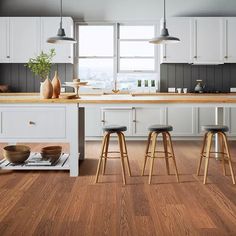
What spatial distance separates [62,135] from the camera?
4.06 meters

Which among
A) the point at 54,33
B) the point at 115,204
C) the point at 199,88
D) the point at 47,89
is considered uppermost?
the point at 54,33

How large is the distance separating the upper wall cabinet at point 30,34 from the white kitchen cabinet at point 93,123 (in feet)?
3.55

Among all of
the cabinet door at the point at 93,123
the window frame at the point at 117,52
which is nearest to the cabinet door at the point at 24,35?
the window frame at the point at 117,52

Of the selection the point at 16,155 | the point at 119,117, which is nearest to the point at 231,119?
the point at 119,117

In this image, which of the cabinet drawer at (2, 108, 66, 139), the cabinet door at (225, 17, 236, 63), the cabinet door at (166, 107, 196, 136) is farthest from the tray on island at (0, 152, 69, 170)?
the cabinet door at (225, 17, 236, 63)

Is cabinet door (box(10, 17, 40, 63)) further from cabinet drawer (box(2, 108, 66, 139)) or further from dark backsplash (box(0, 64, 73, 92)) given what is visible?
cabinet drawer (box(2, 108, 66, 139))

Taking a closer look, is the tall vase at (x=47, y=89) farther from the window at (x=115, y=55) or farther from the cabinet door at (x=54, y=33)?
the window at (x=115, y=55)

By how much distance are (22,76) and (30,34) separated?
0.93m

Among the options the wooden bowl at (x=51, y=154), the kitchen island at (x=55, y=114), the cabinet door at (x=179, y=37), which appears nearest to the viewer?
the kitchen island at (x=55, y=114)

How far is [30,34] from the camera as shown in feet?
23.4

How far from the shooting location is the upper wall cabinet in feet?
→ 23.3

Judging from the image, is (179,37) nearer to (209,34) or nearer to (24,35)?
(209,34)

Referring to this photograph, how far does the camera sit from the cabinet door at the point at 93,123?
23.2 feet

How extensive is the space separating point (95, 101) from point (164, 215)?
Answer: 1.51 metres
